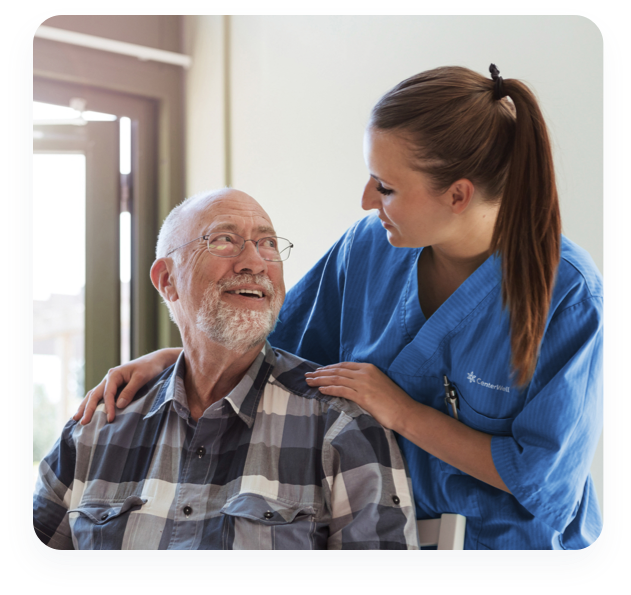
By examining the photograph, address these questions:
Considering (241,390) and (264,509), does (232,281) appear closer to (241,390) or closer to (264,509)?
(241,390)

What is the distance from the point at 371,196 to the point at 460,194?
143 millimetres

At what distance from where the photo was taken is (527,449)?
0.92 meters

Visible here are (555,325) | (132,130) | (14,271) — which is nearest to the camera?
(14,271)

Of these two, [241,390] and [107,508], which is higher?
[241,390]

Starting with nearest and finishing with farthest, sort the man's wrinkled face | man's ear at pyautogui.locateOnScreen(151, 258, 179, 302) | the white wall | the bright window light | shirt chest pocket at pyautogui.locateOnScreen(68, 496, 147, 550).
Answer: the white wall, shirt chest pocket at pyautogui.locateOnScreen(68, 496, 147, 550), the man's wrinkled face, man's ear at pyautogui.locateOnScreen(151, 258, 179, 302), the bright window light

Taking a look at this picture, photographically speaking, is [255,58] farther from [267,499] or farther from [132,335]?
[132,335]

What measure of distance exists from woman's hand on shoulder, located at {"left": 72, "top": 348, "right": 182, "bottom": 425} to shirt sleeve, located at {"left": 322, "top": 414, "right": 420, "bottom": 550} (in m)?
0.39

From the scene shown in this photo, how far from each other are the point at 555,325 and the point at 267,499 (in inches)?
20.2

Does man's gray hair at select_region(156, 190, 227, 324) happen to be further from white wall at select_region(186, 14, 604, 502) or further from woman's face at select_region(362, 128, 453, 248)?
woman's face at select_region(362, 128, 453, 248)

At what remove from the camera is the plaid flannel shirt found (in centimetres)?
92

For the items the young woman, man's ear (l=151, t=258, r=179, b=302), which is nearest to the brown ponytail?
the young woman

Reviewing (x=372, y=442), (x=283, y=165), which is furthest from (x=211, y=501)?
(x=283, y=165)

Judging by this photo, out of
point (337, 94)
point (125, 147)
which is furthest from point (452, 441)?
point (125, 147)

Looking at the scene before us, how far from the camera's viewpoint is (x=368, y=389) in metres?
1.00
